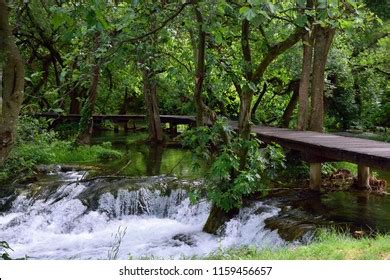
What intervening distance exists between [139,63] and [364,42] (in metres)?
15.3

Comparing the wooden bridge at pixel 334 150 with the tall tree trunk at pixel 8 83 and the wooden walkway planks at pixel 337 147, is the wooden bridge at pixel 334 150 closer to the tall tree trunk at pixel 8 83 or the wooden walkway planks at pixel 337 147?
the wooden walkway planks at pixel 337 147

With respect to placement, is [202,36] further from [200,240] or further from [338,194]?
[338,194]

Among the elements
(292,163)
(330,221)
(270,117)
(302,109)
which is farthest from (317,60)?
(270,117)

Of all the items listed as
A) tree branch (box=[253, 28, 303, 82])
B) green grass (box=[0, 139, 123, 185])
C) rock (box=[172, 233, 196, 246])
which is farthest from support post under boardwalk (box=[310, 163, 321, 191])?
green grass (box=[0, 139, 123, 185])

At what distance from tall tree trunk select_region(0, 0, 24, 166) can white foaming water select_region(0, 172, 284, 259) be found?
549cm

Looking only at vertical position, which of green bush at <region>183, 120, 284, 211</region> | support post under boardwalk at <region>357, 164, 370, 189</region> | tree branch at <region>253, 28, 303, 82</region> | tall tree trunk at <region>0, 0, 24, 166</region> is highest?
tree branch at <region>253, 28, 303, 82</region>

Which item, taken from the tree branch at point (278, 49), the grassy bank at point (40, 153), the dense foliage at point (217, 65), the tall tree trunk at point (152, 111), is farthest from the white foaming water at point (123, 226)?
the tall tree trunk at point (152, 111)

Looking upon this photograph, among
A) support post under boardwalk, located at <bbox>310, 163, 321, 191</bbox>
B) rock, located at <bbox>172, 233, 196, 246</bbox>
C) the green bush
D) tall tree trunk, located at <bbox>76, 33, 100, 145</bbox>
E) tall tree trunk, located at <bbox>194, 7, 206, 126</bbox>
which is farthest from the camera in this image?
tall tree trunk, located at <bbox>76, 33, 100, 145</bbox>

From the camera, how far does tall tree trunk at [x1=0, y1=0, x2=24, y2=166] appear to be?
3458 millimetres

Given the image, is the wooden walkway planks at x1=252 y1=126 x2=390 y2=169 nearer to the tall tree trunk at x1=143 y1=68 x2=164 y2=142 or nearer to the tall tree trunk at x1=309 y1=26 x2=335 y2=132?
the tall tree trunk at x1=309 y1=26 x2=335 y2=132

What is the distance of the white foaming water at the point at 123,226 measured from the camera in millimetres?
9234

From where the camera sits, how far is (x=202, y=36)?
314 inches

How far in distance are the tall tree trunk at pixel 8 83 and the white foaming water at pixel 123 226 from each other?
216 inches

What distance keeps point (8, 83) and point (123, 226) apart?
7.68m
